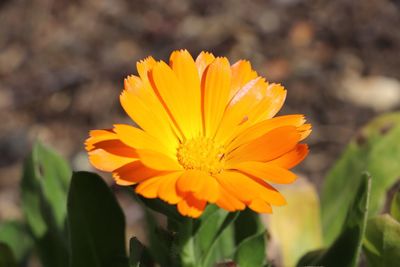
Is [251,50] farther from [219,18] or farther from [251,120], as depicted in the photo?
[251,120]

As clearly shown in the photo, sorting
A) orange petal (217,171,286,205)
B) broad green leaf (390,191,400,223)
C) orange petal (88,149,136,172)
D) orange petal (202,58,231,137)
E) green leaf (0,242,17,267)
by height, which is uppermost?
orange petal (202,58,231,137)

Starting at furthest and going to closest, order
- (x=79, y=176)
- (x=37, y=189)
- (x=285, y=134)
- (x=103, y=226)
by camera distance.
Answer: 1. (x=37, y=189)
2. (x=103, y=226)
3. (x=79, y=176)
4. (x=285, y=134)

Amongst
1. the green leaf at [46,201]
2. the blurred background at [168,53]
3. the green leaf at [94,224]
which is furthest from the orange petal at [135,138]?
the blurred background at [168,53]

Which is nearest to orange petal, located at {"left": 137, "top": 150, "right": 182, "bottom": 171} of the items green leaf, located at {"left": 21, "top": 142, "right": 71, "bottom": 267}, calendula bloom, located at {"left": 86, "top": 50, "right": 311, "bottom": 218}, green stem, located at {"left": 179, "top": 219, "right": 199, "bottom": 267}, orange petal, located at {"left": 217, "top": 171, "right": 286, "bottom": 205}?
calendula bloom, located at {"left": 86, "top": 50, "right": 311, "bottom": 218}

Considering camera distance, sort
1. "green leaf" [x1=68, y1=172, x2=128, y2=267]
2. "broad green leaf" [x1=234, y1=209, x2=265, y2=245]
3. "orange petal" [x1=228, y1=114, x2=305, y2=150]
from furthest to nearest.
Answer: "broad green leaf" [x1=234, y1=209, x2=265, y2=245]
"green leaf" [x1=68, y1=172, x2=128, y2=267]
"orange petal" [x1=228, y1=114, x2=305, y2=150]

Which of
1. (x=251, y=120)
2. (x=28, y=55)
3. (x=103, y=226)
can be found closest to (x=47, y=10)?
(x=28, y=55)

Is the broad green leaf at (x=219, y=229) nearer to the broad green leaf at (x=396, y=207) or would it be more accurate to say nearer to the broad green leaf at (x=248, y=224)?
the broad green leaf at (x=248, y=224)

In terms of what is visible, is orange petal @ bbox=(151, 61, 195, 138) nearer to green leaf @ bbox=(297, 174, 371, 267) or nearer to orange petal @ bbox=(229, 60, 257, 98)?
orange petal @ bbox=(229, 60, 257, 98)
